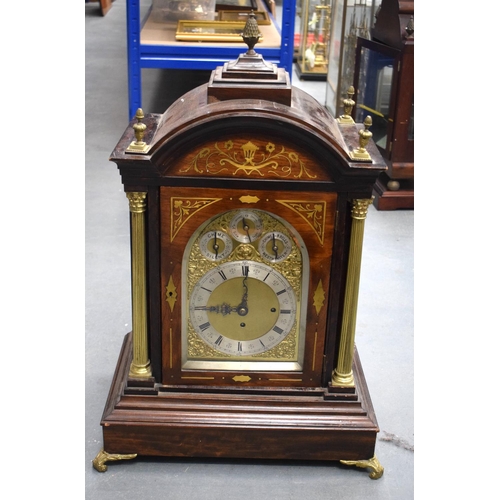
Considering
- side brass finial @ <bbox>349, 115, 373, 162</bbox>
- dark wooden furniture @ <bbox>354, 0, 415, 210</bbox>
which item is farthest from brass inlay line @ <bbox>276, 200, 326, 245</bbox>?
dark wooden furniture @ <bbox>354, 0, 415, 210</bbox>

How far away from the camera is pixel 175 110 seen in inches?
A: 90.4

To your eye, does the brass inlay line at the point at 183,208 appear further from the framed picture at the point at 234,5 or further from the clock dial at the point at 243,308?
the framed picture at the point at 234,5

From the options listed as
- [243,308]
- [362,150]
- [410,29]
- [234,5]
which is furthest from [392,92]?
[243,308]

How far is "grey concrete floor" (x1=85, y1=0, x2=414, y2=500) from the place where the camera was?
7.51 ft

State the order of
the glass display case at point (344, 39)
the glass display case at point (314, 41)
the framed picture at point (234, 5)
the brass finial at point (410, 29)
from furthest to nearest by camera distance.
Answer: the glass display case at point (314, 41)
the glass display case at point (344, 39)
the framed picture at point (234, 5)
the brass finial at point (410, 29)

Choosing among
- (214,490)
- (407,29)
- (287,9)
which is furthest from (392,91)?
(214,490)

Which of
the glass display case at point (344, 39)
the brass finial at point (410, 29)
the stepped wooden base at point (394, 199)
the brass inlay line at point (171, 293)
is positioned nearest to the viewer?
the brass inlay line at point (171, 293)

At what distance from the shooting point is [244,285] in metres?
2.28

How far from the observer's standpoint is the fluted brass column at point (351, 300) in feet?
7.10

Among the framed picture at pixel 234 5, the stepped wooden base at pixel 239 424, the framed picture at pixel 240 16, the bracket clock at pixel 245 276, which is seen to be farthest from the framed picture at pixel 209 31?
the stepped wooden base at pixel 239 424

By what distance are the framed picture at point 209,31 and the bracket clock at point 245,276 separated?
1750 millimetres

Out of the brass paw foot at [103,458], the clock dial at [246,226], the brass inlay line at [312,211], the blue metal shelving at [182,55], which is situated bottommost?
the brass paw foot at [103,458]

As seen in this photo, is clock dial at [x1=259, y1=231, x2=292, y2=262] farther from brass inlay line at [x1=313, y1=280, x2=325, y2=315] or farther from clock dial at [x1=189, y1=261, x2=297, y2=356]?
brass inlay line at [x1=313, y1=280, x2=325, y2=315]

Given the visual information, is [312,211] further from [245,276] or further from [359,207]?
[245,276]
